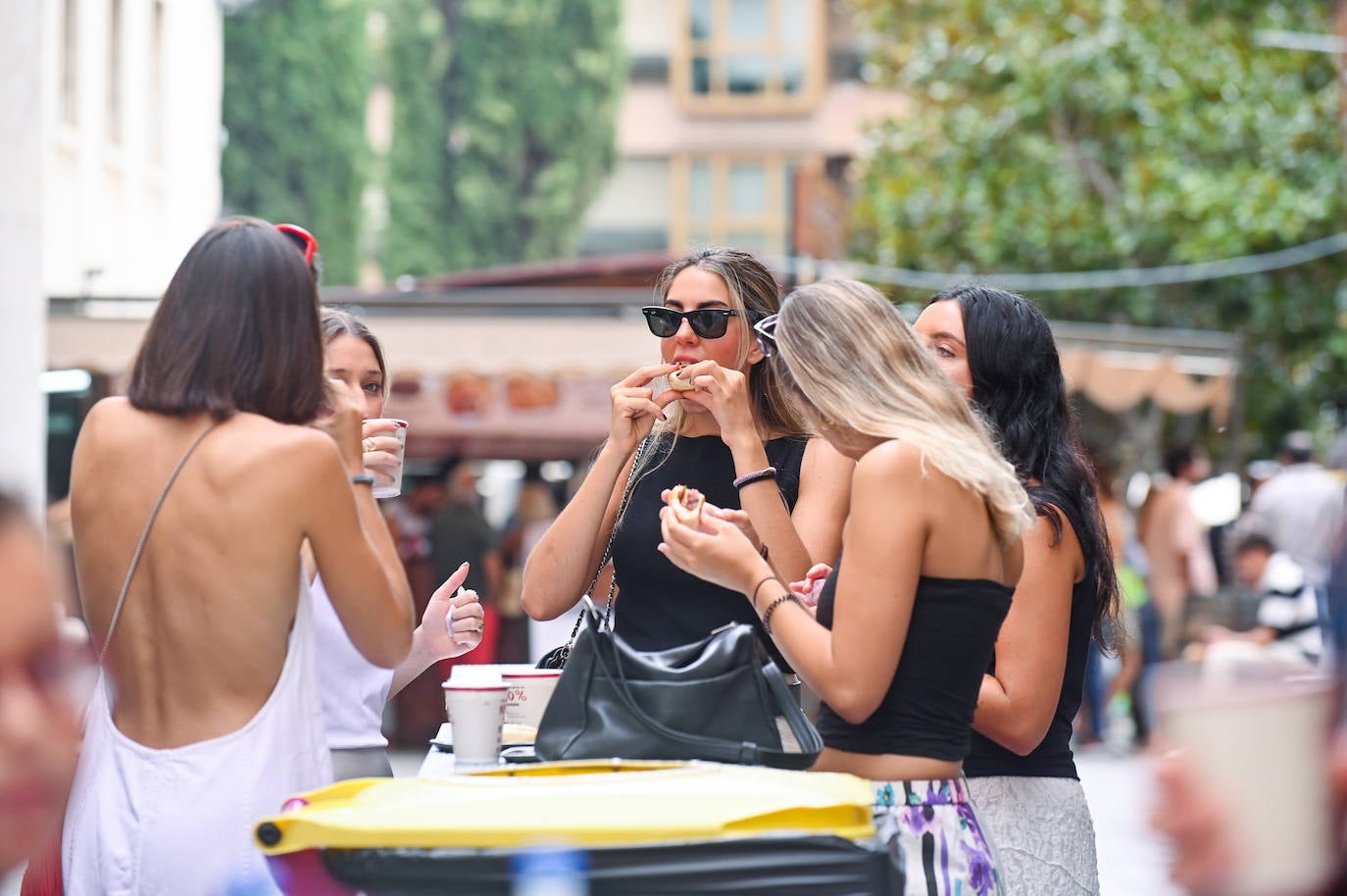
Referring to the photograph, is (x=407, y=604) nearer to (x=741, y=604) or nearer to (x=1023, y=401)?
(x=741, y=604)

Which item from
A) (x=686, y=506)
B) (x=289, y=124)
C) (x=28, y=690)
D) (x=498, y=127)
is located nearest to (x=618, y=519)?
(x=686, y=506)

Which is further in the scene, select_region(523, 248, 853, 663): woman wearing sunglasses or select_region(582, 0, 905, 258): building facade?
select_region(582, 0, 905, 258): building facade

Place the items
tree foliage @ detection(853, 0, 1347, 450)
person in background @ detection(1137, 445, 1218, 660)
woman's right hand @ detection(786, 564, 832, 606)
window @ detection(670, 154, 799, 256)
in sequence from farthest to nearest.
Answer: window @ detection(670, 154, 799, 256) < tree foliage @ detection(853, 0, 1347, 450) < person in background @ detection(1137, 445, 1218, 660) < woman's right hand @ detection(786, 564, 832, 606)

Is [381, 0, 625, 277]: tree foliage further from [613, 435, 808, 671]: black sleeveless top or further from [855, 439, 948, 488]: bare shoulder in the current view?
[855, 439, 948, 488]: bare shoulder

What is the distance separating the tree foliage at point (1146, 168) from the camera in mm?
20234

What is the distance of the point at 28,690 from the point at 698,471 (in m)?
2.41

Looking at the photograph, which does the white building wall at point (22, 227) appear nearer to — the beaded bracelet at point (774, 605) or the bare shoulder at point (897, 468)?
the beaded bracelet at point (774, 605)

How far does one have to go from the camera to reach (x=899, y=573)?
2664 mm

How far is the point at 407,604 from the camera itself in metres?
2.72

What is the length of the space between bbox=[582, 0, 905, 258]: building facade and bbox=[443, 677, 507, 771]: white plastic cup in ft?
145

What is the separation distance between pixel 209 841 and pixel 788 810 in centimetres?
88

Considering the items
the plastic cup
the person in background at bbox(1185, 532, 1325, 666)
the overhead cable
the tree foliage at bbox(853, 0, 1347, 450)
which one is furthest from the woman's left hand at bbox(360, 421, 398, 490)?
the tree foliage at bbox(853, 0, 1347, 450)

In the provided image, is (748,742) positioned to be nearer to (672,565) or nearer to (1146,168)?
(672,565)

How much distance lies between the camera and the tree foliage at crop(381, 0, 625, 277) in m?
41.8
